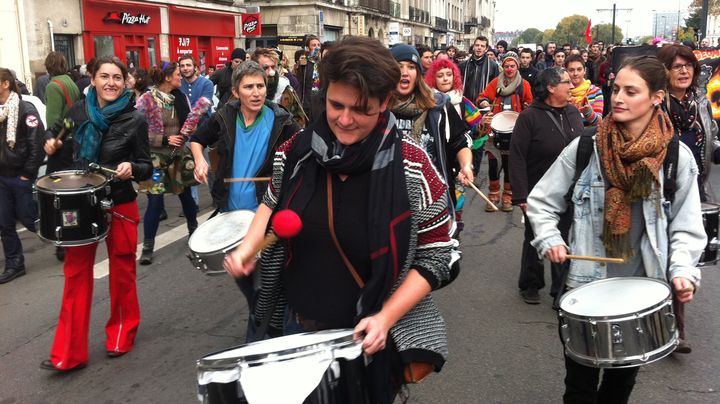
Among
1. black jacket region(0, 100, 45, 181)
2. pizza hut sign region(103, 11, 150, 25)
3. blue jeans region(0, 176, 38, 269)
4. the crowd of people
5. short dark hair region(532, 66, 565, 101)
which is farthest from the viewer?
pizza hut sign region(103, 11, 150, 25)

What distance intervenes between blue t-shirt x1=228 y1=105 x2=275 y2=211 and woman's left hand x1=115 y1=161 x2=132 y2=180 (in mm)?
653

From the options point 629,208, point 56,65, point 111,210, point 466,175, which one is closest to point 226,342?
Result: point 111,210

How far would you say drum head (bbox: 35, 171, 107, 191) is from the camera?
426 cm

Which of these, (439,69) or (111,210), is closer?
(111,210)

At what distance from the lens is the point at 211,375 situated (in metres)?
2.02

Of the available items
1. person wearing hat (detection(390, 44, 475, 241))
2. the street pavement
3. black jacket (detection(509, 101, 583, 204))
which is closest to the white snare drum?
the street pavement

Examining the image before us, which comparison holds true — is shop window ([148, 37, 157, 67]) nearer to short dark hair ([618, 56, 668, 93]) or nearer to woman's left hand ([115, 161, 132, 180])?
woman's left hand ([115, 161, 132, 180])

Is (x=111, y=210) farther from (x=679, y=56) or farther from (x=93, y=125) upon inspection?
(x=679, y=56)

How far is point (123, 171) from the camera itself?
435 cm

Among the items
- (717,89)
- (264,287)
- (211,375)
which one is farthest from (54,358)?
(717,89)

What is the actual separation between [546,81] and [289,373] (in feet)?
13.5

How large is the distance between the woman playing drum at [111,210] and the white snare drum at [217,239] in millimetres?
768

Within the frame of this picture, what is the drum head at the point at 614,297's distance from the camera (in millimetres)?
2796

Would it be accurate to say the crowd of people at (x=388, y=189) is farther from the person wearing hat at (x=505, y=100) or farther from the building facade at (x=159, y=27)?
the building facade at (x=159, y=27)
